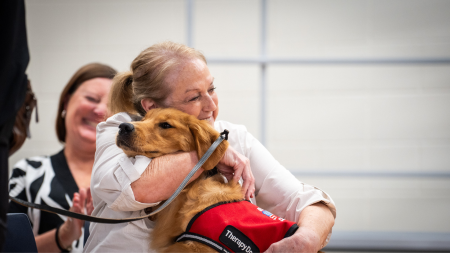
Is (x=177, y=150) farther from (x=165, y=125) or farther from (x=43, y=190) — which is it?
(x=43, y=190)

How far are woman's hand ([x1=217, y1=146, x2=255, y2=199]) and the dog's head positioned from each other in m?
0.04

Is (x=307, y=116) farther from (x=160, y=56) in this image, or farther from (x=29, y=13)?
(x=29, y=13)

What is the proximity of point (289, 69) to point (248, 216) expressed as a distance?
256 centimetres

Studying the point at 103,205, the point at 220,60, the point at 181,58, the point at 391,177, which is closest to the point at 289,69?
the point at 220,60

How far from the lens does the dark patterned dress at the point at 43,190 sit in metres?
1.94

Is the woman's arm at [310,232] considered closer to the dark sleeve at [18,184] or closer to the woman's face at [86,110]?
the woman's face at [86,110]

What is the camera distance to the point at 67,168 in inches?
82.4

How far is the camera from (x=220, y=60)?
129 inches

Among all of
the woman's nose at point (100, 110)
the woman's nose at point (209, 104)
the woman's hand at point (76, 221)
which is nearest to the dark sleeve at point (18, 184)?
the woman's hand at point (76, 221)

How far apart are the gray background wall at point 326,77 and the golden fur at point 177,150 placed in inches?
82.4

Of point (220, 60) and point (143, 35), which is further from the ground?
point (143, 35)

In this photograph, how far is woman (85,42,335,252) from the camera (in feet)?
3.51

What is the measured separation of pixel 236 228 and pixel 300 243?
20 centimetres

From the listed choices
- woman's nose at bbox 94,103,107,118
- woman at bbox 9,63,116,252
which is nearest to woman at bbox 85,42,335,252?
woman at bbox 9,63,116,252
